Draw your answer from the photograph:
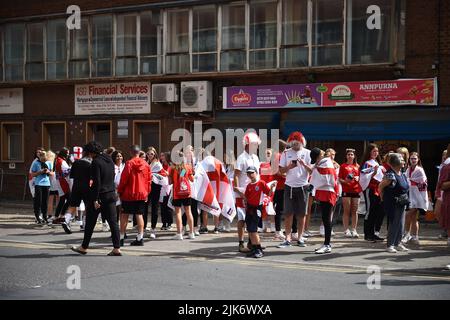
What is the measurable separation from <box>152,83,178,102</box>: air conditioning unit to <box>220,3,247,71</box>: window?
1724mm

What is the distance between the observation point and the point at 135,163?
42.4 ft

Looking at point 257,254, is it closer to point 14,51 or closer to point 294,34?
point 294,34

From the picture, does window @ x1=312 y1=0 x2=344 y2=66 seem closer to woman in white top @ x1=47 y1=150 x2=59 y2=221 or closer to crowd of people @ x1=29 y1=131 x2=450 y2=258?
crowd of people @ x1=29 y1=131 x2=450 y2=258

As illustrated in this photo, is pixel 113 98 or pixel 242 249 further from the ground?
pixel 113 98

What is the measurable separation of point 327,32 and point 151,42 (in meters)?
6.53

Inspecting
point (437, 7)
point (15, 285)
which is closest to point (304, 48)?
point (437, 7)

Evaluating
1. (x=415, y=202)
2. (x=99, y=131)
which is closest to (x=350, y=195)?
(x=415, y=202)

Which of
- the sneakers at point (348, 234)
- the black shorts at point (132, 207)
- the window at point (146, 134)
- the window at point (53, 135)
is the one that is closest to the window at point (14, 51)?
the window at point (53, 135)

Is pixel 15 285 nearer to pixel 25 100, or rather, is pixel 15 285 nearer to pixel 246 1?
pixel 246 1

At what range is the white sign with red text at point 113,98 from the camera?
2405 centimetres

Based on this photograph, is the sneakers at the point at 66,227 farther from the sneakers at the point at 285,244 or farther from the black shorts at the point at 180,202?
the sneakers at the point at 285,244

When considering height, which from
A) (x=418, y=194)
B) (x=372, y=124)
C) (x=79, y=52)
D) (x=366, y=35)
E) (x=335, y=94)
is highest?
(x=79, y=52)

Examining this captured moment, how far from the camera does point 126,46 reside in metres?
24.7

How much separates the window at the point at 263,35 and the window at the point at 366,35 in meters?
2.50
